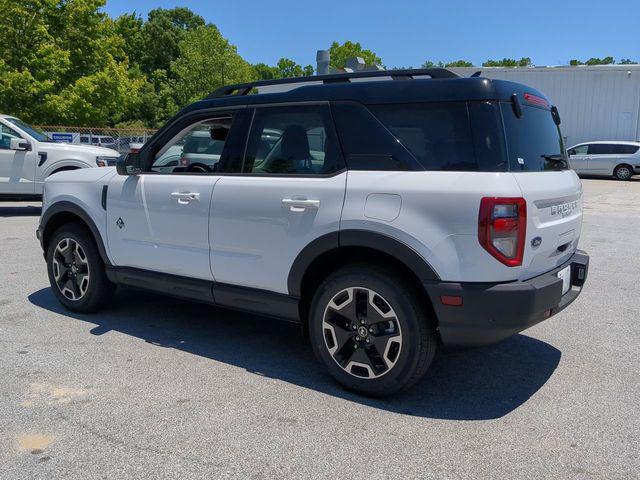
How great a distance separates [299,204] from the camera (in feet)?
12.3

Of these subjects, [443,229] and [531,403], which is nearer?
[443,229]

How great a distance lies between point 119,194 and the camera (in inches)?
189

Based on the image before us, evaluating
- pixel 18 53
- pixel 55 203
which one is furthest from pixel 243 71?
pixel 55 203

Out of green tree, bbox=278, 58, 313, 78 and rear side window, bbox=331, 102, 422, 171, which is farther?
green tree, bbox=278, 58, 313, 78

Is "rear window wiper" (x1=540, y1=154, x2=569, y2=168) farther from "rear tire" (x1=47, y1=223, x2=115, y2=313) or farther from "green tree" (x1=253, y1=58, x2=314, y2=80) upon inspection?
"green tree" (x1=253, y1=58, x2=314, y2=80)

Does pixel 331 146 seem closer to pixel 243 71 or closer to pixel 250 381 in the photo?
pixel 250 381

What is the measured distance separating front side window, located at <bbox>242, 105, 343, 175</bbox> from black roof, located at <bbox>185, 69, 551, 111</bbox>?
95 millimetres

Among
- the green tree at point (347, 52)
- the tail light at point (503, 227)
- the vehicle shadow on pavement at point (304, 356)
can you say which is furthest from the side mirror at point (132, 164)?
the green tree at point (347, 52)

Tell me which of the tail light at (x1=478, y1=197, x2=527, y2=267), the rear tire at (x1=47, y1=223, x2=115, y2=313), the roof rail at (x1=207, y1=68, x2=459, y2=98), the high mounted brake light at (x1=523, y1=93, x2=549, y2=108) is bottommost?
the rear tire at (x1=47, y1=223, x2=115, y2=313)

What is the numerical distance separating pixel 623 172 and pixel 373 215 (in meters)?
24.9

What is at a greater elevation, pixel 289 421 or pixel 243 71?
pixel 243 71

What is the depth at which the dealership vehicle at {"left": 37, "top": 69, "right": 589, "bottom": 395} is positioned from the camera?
3.22 meters

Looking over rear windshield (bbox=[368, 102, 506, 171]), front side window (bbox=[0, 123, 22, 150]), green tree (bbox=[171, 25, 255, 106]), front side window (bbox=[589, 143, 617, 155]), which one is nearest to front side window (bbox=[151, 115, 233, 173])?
rear windshield (bbox=[368, 102, 506, 171])

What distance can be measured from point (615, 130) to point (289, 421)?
30.5 m
